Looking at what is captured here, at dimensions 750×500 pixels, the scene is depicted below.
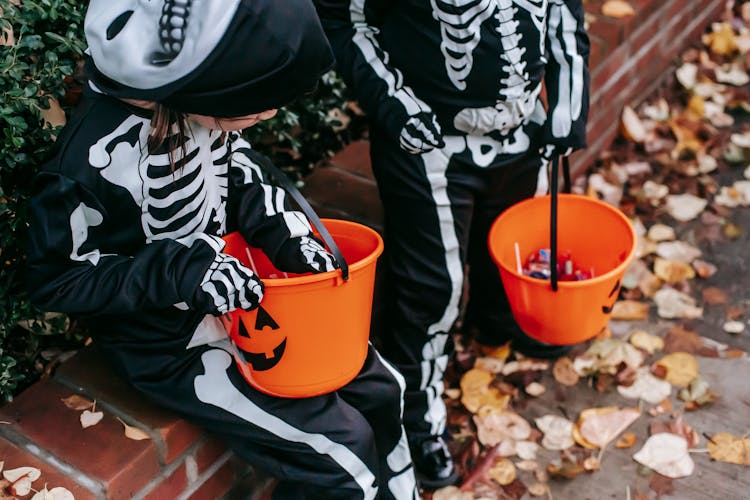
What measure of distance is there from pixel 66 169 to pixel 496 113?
1.07 metres

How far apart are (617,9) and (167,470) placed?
263 cm

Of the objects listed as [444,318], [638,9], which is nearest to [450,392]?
[444,318]

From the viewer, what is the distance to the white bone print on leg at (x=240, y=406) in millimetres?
1944

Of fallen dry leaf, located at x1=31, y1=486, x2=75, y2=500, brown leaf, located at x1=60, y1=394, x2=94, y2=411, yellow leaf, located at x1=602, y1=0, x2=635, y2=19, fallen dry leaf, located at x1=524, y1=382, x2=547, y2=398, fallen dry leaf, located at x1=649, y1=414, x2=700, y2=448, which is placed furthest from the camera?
yellow leaf, located at x1=602, y1=0, x2=635, y2=19

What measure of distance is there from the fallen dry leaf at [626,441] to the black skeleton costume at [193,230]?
77 cm

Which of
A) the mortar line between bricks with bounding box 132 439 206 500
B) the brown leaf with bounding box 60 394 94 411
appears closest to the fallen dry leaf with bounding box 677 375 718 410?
the mortar line between bricks with bounding box 132 439 206 500

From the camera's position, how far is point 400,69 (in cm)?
226

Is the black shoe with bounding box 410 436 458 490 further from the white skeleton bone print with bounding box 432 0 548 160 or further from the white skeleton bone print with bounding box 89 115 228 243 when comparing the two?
the white skeleton bone print with bounding box 89 115 228 243

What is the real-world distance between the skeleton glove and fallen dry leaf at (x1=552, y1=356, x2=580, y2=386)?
1.01m

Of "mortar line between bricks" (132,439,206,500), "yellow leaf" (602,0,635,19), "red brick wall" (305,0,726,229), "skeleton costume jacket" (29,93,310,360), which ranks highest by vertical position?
"skeleton costume jacket" (29,93,310,360)

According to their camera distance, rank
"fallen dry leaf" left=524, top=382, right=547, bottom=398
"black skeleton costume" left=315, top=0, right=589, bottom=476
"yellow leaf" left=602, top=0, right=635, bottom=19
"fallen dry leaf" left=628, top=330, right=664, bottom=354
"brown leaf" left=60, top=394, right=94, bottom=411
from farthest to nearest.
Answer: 1. "yellow leaf" left=602, top=0, right=635, bottom=19
2. "fallen dry leaf" left=628, top=330, right=664, bottom=354
3. "fallen dry leaf" left=524, top=382, right=547, bottom=398
4. "black skeleton costume" left=315, top=0, right=589, bottom=476
5. "brown leaf" left=60, top=394, right=94, bottom=411

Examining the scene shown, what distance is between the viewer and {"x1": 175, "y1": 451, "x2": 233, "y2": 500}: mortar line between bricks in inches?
82.7

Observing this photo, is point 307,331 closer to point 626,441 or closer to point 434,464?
point 434,464

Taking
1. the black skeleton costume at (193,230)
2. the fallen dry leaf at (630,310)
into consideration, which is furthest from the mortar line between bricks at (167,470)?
the fallen dry leaf at (630,310)
